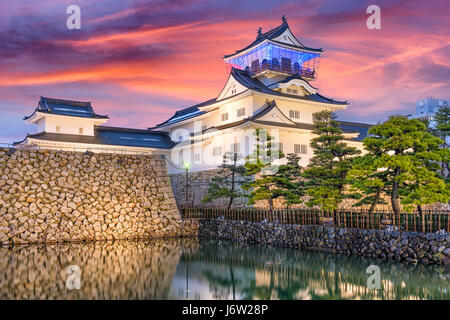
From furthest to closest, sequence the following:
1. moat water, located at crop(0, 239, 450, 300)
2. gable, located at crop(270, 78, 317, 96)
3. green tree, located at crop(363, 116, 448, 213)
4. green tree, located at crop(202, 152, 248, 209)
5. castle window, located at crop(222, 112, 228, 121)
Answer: castle window, located at crop(222, 112, 228, 121) → gable, located at crop(270, 78, 317, 96) → green tree, located at crop(202, 152, 248, 209) → green tree, located at crop(363, 116, 448, 213) → moat water, located at crop(0, 239, 450, 300)

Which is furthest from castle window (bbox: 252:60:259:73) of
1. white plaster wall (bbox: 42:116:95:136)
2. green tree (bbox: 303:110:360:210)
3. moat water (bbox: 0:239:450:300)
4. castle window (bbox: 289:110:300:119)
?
moat water (bbox: 0:239:450:300)

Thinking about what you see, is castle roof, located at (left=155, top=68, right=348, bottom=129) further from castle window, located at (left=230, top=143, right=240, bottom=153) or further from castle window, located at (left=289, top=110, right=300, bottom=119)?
castle window, located at (left=230, top=143, right=240, bottom=153)

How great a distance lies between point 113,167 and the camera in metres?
21.9

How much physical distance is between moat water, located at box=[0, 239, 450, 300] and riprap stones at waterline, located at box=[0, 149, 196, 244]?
8.78ft

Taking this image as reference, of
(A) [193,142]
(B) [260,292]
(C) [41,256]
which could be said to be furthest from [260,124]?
(B) [260,292]

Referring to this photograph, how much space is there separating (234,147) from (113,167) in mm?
8546

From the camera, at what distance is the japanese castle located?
27.6 metres

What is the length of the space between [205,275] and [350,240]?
231 inches

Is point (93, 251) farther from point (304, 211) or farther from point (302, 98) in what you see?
point (302, 98)

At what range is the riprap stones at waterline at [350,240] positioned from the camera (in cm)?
1245

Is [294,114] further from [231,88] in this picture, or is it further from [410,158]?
[410,158]

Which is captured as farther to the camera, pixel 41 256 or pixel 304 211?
pixel 304 211

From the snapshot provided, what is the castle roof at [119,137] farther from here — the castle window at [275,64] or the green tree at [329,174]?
the green tree at [329,174]

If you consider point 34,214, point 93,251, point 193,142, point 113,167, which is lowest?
point 93,251
